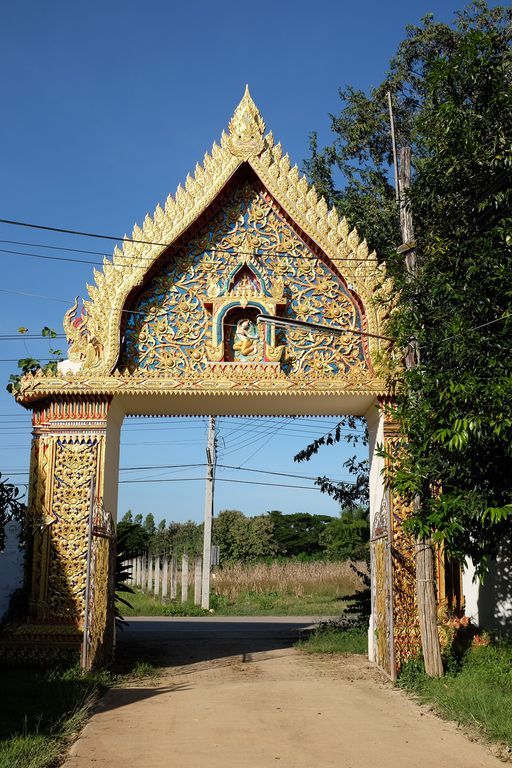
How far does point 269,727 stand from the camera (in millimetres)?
6434

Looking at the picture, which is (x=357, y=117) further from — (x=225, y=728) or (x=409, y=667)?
(x=225, y=728)

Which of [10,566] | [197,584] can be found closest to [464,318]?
[10,566]

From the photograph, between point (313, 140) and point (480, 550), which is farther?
point (313, 140)

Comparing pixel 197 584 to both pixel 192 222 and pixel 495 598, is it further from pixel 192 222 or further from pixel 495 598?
pixel 192 222

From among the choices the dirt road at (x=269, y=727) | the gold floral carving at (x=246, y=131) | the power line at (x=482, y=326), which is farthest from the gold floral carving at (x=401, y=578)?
the gold floral carving at (x=246, y=131)

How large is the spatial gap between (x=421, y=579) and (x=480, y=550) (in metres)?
1.29

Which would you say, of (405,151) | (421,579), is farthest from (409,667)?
(405,151)

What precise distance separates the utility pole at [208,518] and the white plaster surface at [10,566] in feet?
37.7

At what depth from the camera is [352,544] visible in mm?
27453

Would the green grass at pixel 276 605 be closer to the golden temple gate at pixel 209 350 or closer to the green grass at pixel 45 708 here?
the golden temple gate at pixel 209 350

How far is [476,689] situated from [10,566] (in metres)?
5.26

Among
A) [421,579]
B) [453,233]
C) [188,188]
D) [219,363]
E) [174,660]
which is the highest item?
[188,188]

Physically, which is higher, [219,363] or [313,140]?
[313,140]

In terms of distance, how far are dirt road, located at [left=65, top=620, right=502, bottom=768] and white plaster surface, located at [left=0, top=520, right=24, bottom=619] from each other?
1.89 metres
